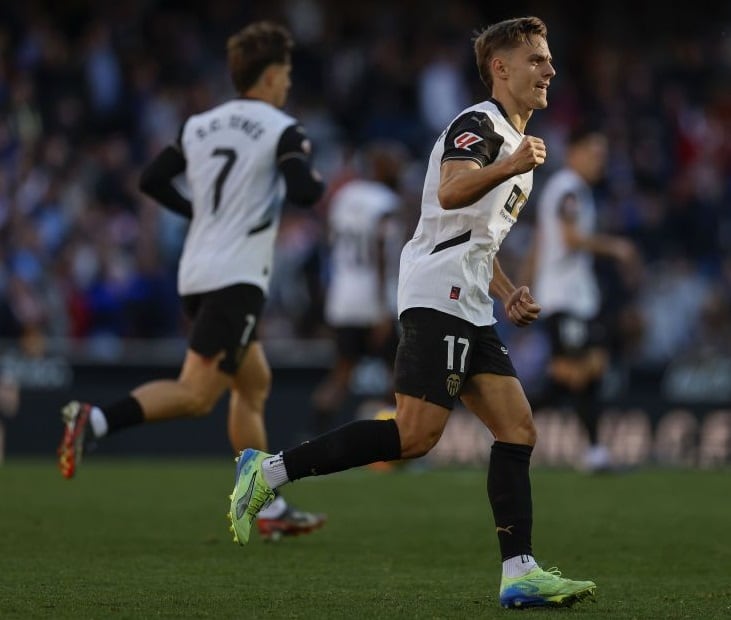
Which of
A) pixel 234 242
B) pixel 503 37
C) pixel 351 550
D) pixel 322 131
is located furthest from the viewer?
pixel 322 131

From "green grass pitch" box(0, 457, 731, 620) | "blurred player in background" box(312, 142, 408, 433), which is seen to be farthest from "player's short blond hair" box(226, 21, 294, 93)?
"blurred player in background" box(312, 142, 408, 433)

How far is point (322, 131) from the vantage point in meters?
19.3

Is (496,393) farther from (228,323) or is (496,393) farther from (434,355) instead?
(228,323)

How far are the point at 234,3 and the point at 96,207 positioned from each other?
470 cm

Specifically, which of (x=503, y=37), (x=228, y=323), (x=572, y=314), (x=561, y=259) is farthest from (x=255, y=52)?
(x=572, y=314)

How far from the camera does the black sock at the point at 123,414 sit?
760 cm

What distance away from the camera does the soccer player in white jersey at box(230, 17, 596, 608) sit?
5.64 metres

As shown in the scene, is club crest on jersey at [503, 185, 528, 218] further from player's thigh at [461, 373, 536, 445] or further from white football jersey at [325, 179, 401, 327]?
white football jersey at [325, 179, 401, 327]

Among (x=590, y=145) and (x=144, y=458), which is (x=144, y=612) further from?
(x=144, y=458)

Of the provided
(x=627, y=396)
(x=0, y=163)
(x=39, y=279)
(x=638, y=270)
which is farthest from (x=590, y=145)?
(x=0, y=163)

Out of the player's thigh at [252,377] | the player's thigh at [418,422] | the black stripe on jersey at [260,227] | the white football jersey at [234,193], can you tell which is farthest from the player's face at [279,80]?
the player's thigh at [418,422]

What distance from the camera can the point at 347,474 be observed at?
42.3ft

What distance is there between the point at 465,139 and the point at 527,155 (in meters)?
0.33

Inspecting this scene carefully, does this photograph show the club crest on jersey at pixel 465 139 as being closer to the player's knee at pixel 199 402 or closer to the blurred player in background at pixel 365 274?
the player's knee at pixel 199 402
